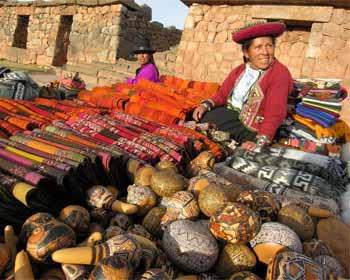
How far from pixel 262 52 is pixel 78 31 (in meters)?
10.8

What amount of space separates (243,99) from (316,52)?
4190mm

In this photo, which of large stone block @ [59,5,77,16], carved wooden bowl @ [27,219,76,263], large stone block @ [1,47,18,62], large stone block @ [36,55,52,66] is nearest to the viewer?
carved wooden bowl @ [27,219,76,263]

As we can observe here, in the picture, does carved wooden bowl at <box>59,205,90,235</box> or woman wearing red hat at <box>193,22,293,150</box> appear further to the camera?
woman wearing red hat at <box>193,22,293,150</box>

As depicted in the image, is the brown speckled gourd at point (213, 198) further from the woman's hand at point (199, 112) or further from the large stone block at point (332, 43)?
the large stone block at point (332, 43)

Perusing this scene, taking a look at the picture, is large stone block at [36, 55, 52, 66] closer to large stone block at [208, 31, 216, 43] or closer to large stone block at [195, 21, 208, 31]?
large stone block at [195, 21, 208, 31]

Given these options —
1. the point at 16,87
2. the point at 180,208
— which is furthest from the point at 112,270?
the point at 16,87

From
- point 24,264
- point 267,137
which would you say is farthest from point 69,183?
point 267,137

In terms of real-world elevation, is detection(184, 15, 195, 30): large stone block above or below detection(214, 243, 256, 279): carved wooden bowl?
above

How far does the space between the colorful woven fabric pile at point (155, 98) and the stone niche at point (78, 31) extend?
277 inches

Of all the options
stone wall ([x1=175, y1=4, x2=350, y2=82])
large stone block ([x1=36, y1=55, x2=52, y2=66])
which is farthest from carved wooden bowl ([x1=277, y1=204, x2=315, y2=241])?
large stone block ([x1=36, y1=55, x2=52, y2=66])

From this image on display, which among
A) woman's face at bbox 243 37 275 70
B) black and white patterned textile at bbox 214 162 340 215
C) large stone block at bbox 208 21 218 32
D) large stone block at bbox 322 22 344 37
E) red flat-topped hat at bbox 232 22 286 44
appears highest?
large stone block at bbox 322 22 344 37

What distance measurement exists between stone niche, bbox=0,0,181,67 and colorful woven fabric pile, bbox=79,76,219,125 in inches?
277

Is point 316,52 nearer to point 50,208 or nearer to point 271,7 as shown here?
point 271,7

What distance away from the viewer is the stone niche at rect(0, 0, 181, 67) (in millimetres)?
11180
